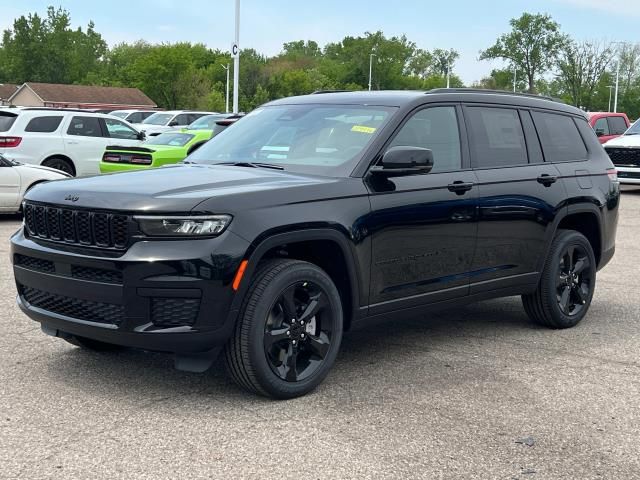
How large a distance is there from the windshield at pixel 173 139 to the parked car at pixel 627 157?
9902 millimetres

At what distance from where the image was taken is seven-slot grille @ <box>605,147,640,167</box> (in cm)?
2089

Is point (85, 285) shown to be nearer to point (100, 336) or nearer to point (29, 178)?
point (100, 336)

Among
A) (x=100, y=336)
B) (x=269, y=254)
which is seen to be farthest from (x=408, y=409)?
(x=100, y=336)

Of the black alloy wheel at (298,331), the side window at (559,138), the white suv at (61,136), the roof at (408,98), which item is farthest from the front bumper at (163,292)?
the white suv at (61,136)

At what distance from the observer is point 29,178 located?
13539 millimetres

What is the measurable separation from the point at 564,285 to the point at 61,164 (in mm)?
13188

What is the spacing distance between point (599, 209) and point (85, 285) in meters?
4.31

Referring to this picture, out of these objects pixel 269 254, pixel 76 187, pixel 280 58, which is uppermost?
pixel 280 58

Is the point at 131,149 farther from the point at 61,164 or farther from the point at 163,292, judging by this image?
the point at 163,292

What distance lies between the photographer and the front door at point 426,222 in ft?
17.5

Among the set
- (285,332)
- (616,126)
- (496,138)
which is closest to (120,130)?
(616,126)

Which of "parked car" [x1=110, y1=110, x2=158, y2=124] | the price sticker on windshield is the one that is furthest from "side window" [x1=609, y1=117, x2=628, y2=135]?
the price sticker on windshield

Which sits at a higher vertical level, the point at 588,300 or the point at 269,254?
the point at 269,254

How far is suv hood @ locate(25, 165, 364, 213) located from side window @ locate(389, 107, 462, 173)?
0.66 m
